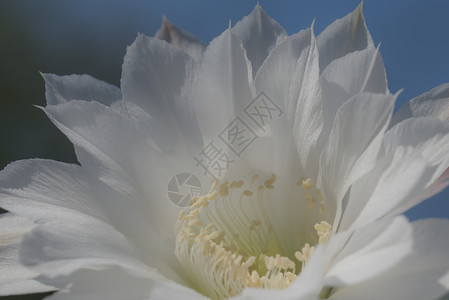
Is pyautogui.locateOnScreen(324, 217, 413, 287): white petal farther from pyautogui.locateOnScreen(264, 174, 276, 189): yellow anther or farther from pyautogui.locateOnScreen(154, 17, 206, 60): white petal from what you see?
pyautogui.locateOnScreen(154, 17, 206, 60): white petal

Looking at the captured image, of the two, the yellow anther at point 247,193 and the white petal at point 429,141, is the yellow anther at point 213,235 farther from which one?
the white petal at point 429,141

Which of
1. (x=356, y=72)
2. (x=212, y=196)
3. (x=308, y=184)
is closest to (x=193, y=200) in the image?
(x=212, y=196)

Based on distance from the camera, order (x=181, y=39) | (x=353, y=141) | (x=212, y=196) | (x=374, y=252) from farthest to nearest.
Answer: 1. (x=181, y=39)
2. (x=212, y=196)
3. (x=353, y=141)
4. (x=374, y=252)

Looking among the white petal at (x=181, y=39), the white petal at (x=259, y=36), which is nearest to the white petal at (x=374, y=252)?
the white petal at (x=259, y=36)

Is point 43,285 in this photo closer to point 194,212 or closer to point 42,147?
point 194,212

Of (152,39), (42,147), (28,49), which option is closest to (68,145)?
(42,147)

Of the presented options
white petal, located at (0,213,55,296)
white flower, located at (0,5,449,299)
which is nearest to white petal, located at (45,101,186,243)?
white flower, located at (0,5,449,299)

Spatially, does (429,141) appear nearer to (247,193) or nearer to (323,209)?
(323,209)
